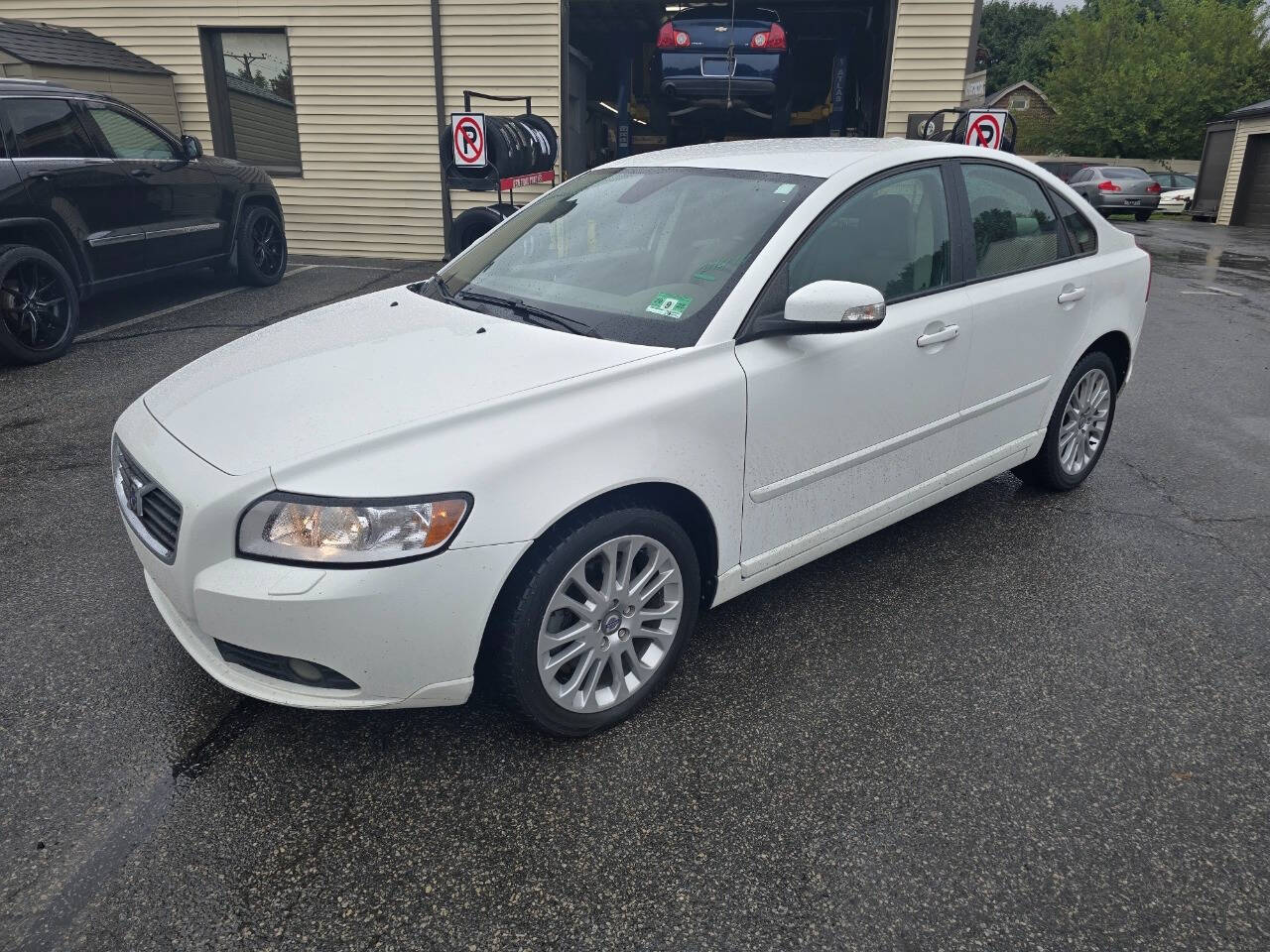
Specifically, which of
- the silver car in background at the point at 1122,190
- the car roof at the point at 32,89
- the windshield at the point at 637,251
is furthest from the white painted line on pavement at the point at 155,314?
the silver car in background at the point at 1122,190

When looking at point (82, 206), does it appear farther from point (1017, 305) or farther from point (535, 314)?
point (1017, 305)

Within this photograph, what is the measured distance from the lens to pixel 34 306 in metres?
6.41

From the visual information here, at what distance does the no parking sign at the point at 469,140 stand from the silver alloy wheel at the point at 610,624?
775cm

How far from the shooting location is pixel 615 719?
2.70 metres

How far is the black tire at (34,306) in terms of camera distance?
6.21 metres

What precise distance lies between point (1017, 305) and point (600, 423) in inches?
81.2

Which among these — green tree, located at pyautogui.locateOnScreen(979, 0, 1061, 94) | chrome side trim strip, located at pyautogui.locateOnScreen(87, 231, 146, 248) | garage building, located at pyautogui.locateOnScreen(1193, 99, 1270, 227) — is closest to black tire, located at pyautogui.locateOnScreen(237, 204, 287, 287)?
chrome side trim strip, located at pyautogui.locateOnScreen(87, 231, 146, 248)

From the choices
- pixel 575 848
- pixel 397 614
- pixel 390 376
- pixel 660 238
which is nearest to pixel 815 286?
pixel 660 238

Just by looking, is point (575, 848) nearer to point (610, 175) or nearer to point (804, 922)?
point (804, 922)

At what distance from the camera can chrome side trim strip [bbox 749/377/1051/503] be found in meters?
2.92

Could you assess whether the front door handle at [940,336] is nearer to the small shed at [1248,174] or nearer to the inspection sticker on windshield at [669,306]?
the inspection sticker on windshield at [669,306]

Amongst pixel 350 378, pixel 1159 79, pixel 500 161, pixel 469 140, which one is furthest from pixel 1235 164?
pixel 350 378

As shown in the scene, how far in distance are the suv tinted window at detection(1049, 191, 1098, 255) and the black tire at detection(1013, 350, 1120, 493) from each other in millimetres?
475

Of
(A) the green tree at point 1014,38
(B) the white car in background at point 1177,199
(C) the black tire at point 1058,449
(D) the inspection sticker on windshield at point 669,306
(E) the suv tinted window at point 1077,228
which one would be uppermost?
(A) the green tree at point 1014,38
